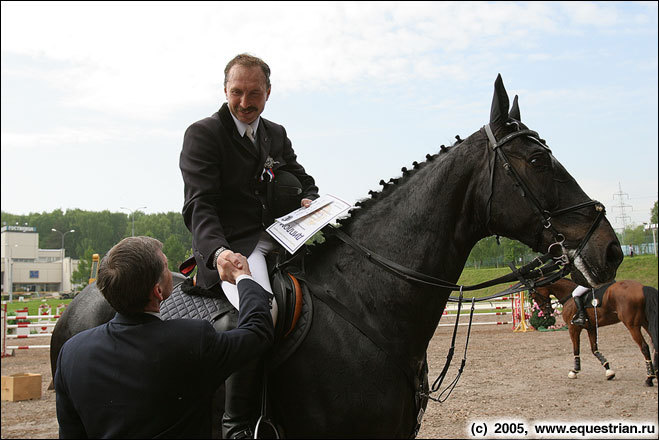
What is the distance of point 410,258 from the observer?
9.67ft

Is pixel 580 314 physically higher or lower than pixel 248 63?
lower

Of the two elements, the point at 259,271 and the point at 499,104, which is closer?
the point at 259,271

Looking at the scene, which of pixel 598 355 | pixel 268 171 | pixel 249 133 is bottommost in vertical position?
pixel 598 355

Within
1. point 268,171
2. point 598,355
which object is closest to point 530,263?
point 268,171

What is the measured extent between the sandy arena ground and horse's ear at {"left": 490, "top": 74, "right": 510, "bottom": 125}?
5819 mm

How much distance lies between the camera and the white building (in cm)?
6272

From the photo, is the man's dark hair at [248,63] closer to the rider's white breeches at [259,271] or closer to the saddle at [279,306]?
the rider's white breeches at [259,271]

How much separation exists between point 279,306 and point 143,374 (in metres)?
0.97

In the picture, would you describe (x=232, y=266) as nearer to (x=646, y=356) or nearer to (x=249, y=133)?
(x=249, y=133)

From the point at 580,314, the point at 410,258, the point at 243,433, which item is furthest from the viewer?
the point at 580,314

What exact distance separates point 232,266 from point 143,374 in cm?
73

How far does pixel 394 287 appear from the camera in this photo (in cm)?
290

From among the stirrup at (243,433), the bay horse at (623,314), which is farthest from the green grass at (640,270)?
the stirrup at (243,433)

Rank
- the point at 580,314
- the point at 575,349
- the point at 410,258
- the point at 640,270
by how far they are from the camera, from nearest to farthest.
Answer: the point at 410,258
the point at 575,349
the point at 580,314
the point at 640,270
